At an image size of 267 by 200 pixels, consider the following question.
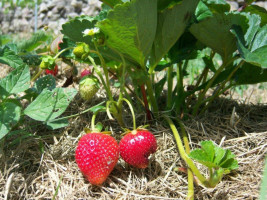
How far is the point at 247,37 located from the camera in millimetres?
1025

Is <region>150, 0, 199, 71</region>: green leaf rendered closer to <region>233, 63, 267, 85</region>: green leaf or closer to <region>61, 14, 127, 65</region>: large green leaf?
<region>61, 14, 127, 65</region>: large green leaf

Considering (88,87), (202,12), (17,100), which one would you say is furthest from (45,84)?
(202,12)

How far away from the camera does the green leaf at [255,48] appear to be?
35.8 inches

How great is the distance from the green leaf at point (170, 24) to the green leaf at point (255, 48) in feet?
0.52

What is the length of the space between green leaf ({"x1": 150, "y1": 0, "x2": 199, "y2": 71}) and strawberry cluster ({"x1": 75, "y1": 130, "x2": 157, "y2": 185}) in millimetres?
318

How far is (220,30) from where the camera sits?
1012mm

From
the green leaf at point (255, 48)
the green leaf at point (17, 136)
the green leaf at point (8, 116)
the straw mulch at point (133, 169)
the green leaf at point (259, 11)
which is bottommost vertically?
the straw mulch at point (133, 169)

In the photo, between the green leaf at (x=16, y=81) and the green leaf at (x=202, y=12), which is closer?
the green leaf at (x=16, y=81)

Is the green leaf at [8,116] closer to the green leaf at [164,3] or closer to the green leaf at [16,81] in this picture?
the green leaf at [16,81]

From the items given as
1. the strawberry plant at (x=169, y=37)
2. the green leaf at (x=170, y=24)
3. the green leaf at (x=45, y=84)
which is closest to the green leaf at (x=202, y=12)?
the strawberry plant at (x=169, y=37)

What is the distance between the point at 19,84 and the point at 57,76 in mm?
754

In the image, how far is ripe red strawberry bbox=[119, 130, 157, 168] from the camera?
0.93 m

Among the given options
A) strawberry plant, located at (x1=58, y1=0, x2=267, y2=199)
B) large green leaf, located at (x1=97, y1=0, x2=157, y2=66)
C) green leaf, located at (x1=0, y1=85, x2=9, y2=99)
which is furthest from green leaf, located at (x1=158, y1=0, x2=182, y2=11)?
green leaf, located at (x1=0, y1=85, x2=9, y2=99)

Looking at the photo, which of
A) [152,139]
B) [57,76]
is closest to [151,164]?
[152,139]
